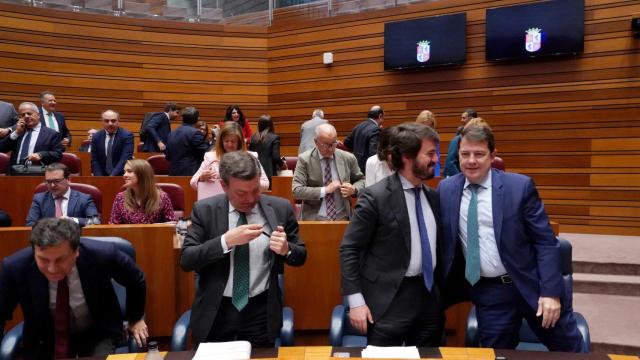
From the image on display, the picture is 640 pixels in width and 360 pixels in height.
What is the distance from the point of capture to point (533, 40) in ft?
21.0

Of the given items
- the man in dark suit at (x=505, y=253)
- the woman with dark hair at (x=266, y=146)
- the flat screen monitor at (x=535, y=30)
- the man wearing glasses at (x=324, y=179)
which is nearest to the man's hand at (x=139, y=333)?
the man in dark suit at (x=505, y=253)

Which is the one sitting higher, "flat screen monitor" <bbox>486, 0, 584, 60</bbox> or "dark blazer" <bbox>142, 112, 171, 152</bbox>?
"flat screen monitor" <bbox>486, 0, 584, 60</bbox>

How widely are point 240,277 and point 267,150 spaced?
3250 millimetres

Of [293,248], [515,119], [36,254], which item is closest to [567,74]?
[515,119]

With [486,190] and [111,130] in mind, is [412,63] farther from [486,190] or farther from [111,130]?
[486,190]

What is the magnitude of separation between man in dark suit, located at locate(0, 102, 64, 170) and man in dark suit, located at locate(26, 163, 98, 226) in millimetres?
1329

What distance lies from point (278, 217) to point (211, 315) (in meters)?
0.45

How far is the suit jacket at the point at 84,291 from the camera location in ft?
6.86

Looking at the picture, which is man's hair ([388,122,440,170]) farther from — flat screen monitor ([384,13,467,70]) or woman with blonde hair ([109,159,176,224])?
flat screen monitor ([384,13,467,70])

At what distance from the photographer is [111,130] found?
523 centimetres

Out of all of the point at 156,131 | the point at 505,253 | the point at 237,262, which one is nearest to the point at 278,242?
the point at 237,262

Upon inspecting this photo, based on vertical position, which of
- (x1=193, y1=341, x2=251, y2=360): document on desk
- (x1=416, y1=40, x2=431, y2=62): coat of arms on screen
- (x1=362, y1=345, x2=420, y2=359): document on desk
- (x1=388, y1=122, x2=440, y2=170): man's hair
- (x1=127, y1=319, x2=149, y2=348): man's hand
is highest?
(x1=416, y1=40, x2=431, y2=62): coat of arms on screen

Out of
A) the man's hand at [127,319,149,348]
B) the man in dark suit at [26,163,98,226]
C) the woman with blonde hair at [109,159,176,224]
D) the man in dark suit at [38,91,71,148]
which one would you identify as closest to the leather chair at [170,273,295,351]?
the man's hand at [127,319,149,348]

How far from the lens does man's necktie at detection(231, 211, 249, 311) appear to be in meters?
2.09
